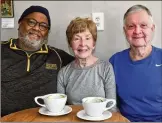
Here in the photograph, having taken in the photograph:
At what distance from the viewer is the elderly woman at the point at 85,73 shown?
4.98 ft

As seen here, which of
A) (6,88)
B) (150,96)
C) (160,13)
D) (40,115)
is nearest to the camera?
(40,115)

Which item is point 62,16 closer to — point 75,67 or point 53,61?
point 53,61

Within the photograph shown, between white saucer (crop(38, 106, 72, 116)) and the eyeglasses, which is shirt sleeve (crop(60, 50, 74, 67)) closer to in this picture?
the eyeglasses

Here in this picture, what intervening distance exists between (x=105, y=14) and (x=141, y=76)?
676 mm

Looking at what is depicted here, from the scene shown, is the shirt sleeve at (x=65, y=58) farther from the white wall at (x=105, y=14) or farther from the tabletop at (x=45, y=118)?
the tabletop at (x=45, y=118)

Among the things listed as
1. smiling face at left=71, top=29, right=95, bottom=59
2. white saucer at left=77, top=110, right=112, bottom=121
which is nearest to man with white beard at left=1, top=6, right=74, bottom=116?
smiling face at left=71, top=29, right=95, bottom=59

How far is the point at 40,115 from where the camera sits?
1250 mm

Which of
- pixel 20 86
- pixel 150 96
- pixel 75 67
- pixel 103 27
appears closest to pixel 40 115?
pixel 75 67

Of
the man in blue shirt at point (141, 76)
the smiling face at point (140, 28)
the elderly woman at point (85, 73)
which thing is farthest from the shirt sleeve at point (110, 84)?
the smiling face at point (140, 28)

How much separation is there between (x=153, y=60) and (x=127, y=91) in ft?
0.83

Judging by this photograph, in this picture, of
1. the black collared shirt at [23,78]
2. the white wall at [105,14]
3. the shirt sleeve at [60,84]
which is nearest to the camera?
the shirt sleeve at [60,84]

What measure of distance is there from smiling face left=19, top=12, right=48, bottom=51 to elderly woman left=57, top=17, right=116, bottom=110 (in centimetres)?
33

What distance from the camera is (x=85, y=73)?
1.56 metres

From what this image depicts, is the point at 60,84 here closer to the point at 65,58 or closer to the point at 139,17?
the point at 65,58
